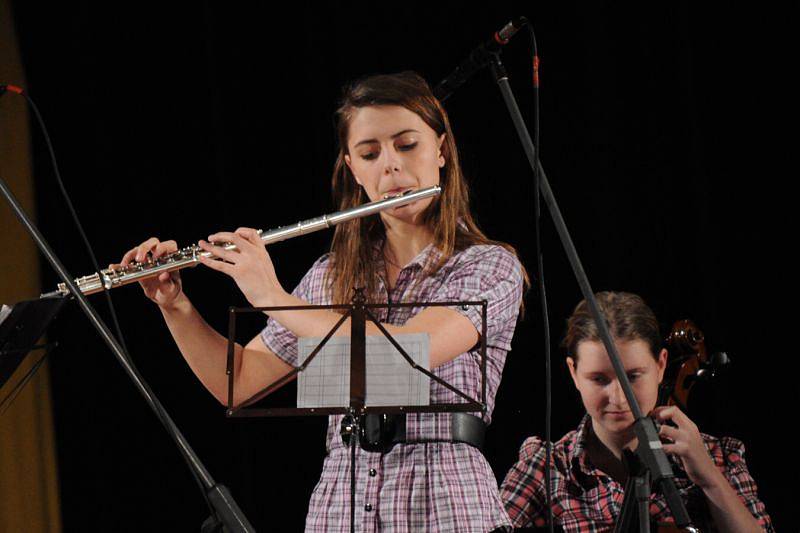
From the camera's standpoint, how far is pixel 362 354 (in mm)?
1558

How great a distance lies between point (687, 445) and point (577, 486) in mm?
473

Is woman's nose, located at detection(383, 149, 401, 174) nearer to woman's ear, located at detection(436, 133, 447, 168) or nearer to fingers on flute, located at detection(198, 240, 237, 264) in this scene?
woman's ear, located at detection(436, 133, 447, 168)

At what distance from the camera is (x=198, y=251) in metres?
1.96

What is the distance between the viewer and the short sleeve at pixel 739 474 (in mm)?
2367

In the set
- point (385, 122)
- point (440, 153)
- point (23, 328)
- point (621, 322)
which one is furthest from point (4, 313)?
point (621, 322)

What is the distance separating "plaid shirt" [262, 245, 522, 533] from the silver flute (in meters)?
0.14

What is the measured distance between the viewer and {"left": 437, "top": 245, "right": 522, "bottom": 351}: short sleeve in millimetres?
1881

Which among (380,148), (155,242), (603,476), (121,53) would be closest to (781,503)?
(603,476)

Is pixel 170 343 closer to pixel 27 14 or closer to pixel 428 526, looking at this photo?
pixel 27 14

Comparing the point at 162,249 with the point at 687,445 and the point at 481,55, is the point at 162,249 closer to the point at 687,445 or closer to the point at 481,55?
the point at 481,55

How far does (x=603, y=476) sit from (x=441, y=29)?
1.49 meters

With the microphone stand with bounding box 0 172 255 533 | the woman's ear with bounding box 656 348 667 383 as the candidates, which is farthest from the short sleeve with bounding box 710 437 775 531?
the microphone stand with bounding box 0 172 255 533

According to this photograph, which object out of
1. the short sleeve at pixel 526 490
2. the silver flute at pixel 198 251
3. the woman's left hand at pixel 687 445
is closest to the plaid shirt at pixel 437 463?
the silver flute at pixel 198 251

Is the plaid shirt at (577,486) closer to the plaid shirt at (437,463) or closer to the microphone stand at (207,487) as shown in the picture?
the plaid shirt at (437,463)
